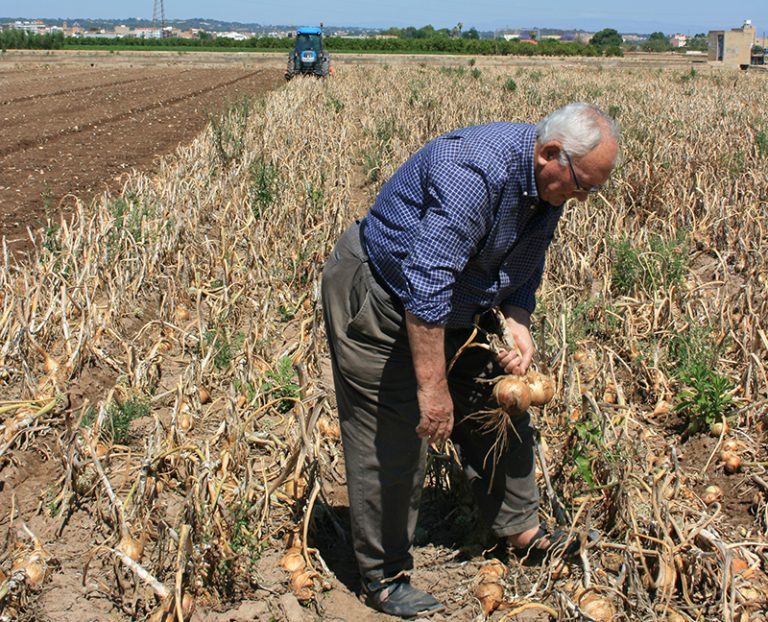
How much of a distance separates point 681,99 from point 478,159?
484 inches

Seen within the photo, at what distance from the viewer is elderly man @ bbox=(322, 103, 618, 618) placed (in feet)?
7.55

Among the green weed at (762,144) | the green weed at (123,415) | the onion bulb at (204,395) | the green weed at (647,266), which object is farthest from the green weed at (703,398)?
the green weed at (762,144)

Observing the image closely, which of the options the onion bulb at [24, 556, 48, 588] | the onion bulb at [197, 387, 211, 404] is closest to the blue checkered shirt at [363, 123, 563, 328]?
the onion bulb at [24, 556, 48, 588]

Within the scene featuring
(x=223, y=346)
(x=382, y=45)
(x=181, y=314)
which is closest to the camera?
(x=223, y=346)

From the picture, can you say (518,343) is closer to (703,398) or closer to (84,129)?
(703,398)

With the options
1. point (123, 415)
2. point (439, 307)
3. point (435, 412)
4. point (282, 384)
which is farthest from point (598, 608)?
point (123, 415)

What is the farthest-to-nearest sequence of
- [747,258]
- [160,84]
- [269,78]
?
[269,78]
[160,84]
[747,258]

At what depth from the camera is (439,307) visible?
7.57 ft

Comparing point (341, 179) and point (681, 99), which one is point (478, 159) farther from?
point (681, 99)

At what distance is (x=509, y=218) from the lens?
241cm

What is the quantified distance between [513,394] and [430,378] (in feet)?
0.94

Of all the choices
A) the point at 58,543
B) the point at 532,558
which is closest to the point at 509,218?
the point at 532,558

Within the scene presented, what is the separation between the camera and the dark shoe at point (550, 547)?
2875mm

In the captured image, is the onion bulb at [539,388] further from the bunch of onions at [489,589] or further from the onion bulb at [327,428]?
the onion bulb at [327,428]
